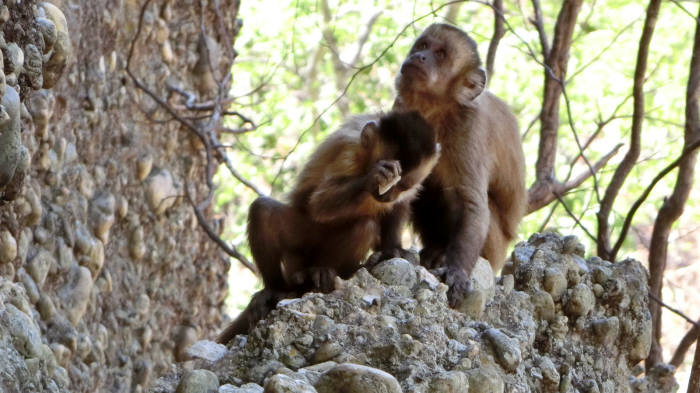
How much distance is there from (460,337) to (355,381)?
648mm

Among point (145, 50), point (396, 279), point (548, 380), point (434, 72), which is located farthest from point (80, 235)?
point (548, 380)

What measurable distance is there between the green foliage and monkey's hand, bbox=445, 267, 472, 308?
3.27 meters

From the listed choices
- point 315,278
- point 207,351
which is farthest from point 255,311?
point 207,351

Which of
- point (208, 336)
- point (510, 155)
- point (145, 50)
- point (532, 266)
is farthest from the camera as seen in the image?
point (208, 336)

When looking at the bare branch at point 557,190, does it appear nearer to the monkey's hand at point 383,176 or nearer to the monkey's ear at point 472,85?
the monkey's ear at point 472,85

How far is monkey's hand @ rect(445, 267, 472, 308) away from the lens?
3332 millimetres

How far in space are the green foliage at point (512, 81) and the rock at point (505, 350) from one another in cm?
405

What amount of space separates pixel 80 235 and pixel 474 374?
2.39 m

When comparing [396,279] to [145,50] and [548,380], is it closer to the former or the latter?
[548,380]

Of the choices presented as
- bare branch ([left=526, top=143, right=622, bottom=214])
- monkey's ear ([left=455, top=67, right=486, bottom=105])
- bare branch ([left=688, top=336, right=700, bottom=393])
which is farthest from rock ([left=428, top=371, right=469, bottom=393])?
bare branch ([left=526, top=143, right=622, bottom=214])

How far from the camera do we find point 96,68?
15.8 ft

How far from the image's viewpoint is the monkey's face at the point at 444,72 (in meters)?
4.58

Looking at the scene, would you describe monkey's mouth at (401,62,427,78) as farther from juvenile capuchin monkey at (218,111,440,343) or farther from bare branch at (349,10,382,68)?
bare branch at (349,10,382,68)

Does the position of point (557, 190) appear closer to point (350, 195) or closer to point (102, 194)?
point (350, 195)
